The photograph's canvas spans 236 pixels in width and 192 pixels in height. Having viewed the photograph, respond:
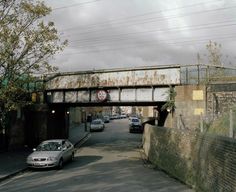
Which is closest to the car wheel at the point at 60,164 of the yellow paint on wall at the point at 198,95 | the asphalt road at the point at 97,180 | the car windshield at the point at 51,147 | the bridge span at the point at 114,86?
the asphalt road at the point at 97,180

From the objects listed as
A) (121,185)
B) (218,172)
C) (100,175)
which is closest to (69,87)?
(100,175)

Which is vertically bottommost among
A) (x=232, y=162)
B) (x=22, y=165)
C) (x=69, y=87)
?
(x=22, y=165)

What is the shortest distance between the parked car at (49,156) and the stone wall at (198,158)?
5107 mm

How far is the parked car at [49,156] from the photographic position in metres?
23.4

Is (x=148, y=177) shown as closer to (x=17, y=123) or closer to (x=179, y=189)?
(x=179, y=189)

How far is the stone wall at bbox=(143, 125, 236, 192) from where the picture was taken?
11.4 m

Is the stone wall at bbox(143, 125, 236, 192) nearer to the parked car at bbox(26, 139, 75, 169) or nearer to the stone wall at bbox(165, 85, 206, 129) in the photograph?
the parked car at bbox(26, 139, 75, 169)

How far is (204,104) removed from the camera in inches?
1233

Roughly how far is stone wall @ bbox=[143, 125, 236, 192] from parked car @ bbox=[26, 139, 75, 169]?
5.11m

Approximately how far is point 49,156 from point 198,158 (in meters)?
10.3

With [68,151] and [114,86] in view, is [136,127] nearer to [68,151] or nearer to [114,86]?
[114,86]

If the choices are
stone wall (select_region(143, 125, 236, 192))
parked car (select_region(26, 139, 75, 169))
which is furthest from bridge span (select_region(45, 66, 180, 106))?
parked car (select_region(26, 139, 75, 169))

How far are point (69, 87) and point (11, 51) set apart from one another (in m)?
12.6

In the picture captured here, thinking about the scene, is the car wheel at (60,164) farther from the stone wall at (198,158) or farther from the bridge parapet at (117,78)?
the bridge parapet at (117,78)
